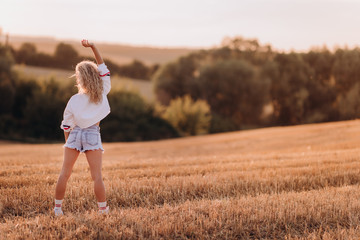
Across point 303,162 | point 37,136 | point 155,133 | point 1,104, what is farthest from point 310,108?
point 303,162

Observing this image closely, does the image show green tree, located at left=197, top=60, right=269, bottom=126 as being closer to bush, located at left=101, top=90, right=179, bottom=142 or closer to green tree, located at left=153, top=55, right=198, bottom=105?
green tree, located at left=153, top=55, right=198, bottom=105

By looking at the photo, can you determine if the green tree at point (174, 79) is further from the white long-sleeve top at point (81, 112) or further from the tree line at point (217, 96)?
the white long-sleeve top at point (81, 112)

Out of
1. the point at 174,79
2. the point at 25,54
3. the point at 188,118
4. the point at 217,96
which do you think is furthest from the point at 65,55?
the point at 188,118

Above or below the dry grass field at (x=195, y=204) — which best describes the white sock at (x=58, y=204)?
above

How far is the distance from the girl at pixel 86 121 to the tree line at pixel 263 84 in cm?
3933

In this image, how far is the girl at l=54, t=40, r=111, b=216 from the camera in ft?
17.3

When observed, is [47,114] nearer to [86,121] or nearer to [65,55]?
[65,55]

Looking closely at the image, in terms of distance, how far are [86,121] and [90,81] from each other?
567 mm

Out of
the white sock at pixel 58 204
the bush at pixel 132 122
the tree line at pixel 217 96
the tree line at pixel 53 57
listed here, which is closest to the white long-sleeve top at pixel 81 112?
the white sock at pixel 58 204

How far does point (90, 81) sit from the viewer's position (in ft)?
17.3

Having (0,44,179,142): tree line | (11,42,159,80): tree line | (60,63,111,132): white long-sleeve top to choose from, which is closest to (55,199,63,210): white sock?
(60,63,111,132): white long-sleeve top

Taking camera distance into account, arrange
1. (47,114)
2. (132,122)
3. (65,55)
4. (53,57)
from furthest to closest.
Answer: (65,55)
(53,57)
(132,122)
(47,114)

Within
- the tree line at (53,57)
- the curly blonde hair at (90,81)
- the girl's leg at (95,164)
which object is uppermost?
the tree line at (53,57)

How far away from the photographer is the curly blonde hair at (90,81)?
5281mm
